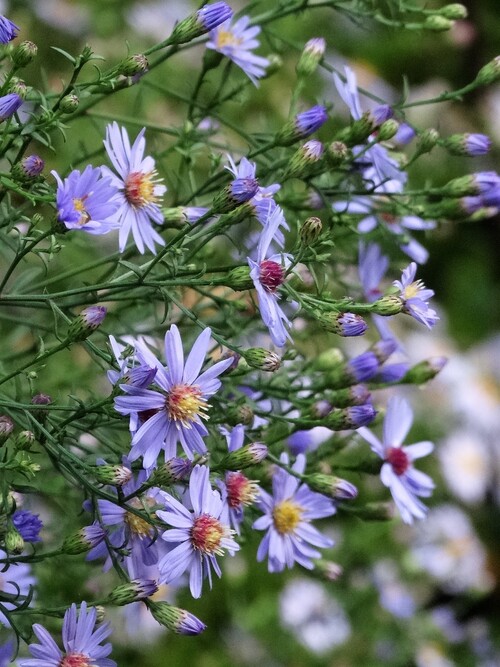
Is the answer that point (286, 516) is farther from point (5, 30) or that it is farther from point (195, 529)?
point (5, 30)

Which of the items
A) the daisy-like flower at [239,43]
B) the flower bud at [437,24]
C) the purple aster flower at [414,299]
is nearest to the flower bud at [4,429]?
the purple aster flower at [414,299]

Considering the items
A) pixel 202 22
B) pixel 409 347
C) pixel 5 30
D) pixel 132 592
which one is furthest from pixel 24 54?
pixel 409 347

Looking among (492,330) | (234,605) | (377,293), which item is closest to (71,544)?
(377,293)

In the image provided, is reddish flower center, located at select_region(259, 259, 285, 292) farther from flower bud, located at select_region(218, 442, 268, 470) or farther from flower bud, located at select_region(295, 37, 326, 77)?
flower bud, located at select_region(295, 37, 326, 77)

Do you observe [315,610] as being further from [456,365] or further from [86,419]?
[86,419]

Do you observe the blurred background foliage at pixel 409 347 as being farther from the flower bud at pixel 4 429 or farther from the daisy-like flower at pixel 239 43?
the flower bud at pixel 4 429

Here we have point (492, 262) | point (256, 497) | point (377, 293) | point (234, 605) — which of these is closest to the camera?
point (256, 497)

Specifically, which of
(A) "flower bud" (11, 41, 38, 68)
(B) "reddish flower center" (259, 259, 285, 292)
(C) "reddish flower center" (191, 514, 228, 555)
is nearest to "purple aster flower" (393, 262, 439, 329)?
(B) "reddish flower center" (259, 259, 285, 292)
